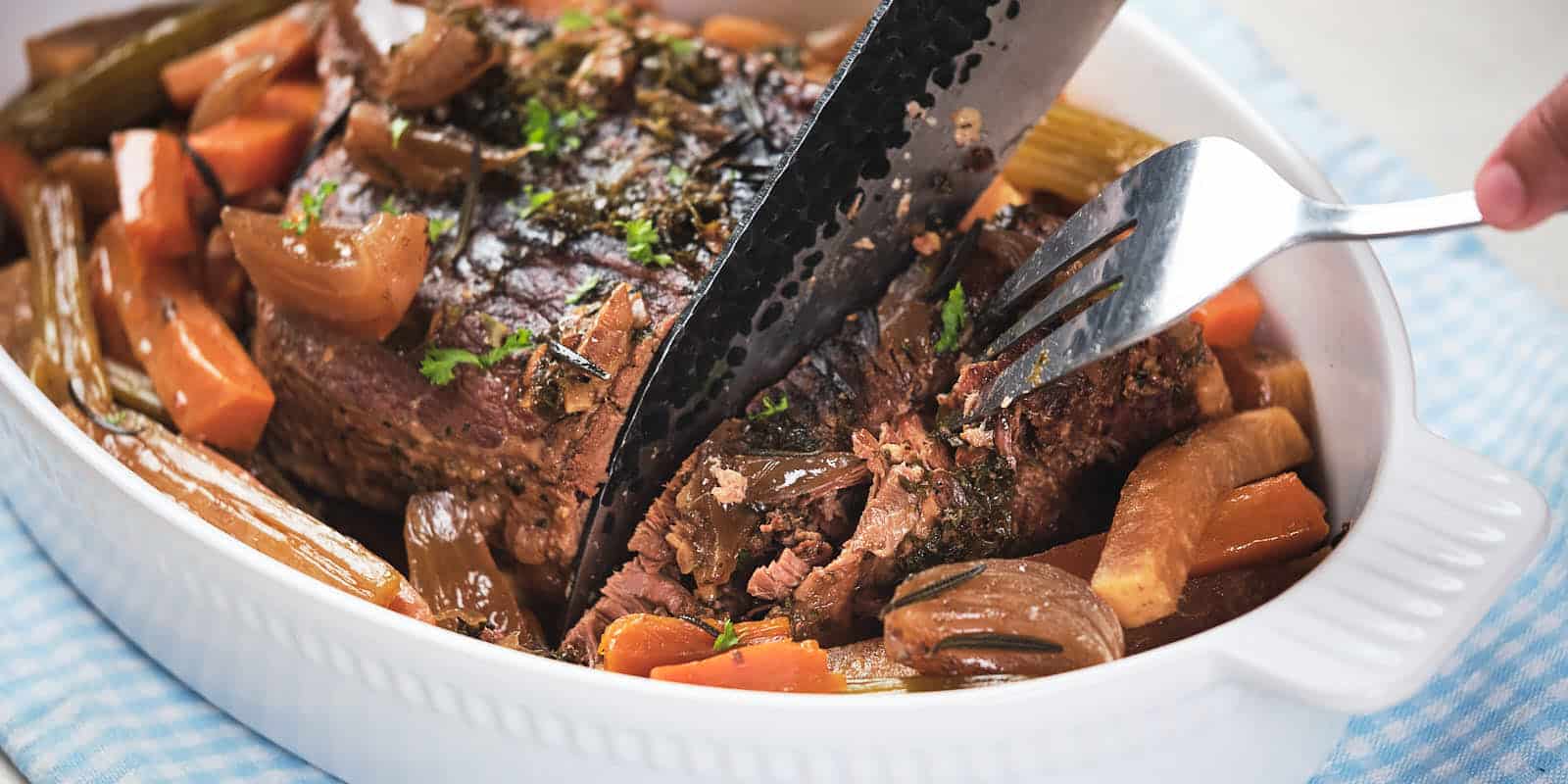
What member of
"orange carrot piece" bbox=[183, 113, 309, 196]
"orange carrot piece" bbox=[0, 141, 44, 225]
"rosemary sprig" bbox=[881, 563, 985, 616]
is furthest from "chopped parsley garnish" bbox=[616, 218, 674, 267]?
"orange carrot piece" bbox=[0, 141, 44, 225]

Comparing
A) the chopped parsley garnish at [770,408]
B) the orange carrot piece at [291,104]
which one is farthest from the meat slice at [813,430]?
the orange carrot piece at [291,104]

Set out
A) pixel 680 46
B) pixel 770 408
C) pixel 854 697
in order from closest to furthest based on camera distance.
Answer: pixel 854 697 < pixel 770 408 < pixel 680 46

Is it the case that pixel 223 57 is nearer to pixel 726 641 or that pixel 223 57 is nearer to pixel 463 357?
pixel 463 357

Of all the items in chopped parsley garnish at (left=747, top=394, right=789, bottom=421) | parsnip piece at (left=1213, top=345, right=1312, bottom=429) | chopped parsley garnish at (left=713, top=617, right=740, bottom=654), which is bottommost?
parsnip piece at (left=1213, top=345, right=1312, bottom=429)

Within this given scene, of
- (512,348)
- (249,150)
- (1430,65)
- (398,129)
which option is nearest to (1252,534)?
(512,348)

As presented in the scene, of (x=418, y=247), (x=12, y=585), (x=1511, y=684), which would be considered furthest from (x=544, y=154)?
(x=1511, y=684)

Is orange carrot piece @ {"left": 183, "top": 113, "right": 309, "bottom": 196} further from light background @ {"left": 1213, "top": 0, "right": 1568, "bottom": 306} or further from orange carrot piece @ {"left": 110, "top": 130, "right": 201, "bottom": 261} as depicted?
light background @ {"left": 1213, "top": 0, "right": 1568, "bottom": 306}
